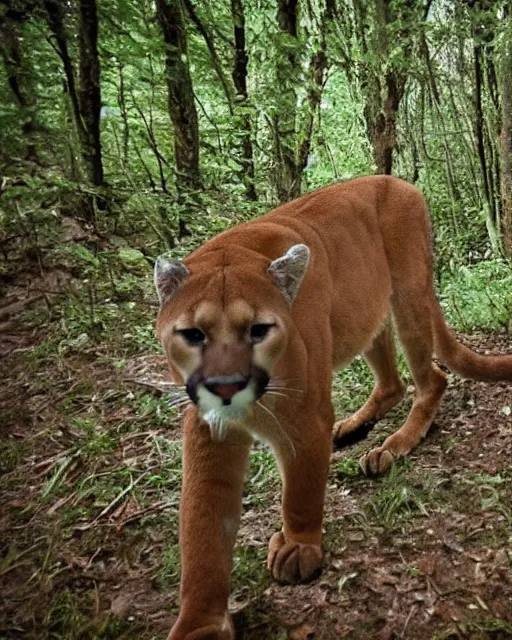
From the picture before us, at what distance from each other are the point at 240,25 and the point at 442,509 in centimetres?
585

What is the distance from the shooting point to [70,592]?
92.6 inches

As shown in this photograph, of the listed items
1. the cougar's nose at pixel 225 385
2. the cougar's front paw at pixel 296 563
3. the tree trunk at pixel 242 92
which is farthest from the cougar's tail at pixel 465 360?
the tree trunk at pixel 242 92

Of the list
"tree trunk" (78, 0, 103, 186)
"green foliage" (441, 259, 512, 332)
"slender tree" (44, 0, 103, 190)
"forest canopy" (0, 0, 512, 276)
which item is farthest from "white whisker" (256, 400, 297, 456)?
"tree trunk" (78, 0, 103, 186)

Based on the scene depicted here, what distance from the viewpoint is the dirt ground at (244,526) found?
83.5 inches

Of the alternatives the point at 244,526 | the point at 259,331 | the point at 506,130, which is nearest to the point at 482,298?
the point at 506,130

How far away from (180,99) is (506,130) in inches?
124

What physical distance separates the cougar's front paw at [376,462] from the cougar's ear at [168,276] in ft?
4.91

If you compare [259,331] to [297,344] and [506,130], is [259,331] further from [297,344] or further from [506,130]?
[506,130]

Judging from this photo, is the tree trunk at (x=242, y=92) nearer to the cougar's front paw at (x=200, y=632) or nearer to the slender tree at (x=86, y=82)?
the slender tree at (x=86, y=82)

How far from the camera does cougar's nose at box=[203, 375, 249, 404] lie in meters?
1.74

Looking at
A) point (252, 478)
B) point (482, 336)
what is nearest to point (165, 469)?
point (252, 478)

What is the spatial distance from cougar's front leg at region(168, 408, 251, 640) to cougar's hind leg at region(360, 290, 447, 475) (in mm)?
1232

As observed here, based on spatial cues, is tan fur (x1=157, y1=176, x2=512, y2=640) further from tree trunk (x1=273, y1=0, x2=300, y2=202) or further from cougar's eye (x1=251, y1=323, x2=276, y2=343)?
tree trunk (x1=273, y1=0, x2=300, y2=202)

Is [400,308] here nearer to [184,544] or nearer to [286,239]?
[286,239]
